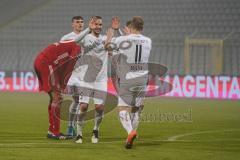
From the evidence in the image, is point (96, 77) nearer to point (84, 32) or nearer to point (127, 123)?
point (84, 32)

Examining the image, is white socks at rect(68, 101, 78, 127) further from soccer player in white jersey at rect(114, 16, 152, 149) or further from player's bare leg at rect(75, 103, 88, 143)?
soccer player in white jersey at rect(114, 16, 152, 149)

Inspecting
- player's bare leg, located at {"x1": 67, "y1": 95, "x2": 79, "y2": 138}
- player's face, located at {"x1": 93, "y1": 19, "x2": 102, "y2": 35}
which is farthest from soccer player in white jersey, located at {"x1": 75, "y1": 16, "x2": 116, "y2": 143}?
player's bare leg, located at {"x1": 67, "y1": 95, "x2": 79, "y2": 138}

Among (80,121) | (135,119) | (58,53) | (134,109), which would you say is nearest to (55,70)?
(58,53)

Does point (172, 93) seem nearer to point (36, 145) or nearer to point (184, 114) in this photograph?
point (184, 114)

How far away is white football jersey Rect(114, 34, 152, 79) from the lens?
10133 millimetres

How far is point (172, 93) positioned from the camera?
84.3 ft

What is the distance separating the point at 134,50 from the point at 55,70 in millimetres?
2232

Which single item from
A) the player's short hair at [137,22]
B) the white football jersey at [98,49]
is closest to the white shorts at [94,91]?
the white football jersey at [98,49]

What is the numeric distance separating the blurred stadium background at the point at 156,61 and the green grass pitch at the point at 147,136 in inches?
0.6

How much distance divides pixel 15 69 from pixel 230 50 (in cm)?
1008

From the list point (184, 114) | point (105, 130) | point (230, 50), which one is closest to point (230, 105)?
point (184, 114)

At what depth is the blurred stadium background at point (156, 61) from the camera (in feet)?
33.1

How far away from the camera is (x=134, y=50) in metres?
10.1

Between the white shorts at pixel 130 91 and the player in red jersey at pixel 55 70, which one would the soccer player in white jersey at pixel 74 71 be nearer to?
the player in red jersey at pixel 55 70
